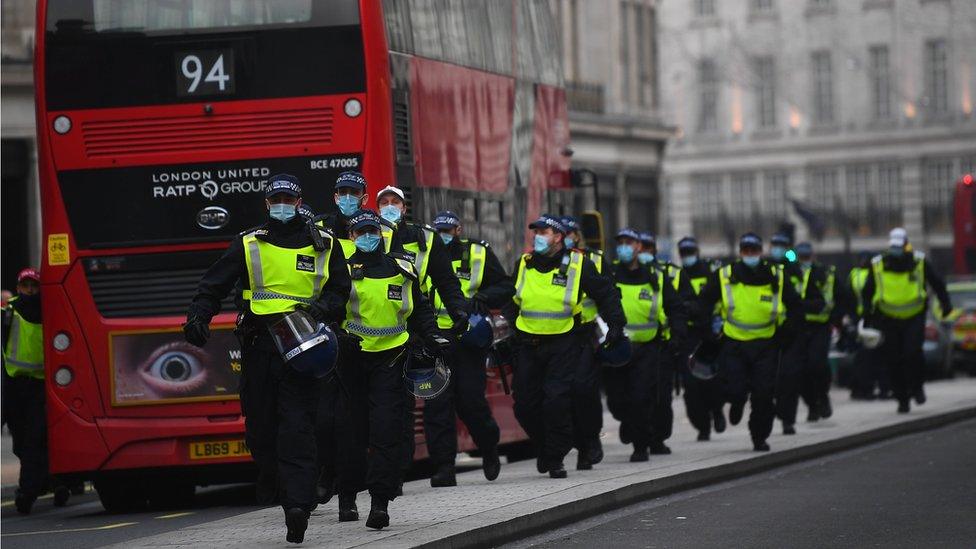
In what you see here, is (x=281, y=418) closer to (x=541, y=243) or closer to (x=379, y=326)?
(x=379, y=326)

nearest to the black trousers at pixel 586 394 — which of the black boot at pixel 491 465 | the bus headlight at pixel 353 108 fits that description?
the black boot at pixel 491 465

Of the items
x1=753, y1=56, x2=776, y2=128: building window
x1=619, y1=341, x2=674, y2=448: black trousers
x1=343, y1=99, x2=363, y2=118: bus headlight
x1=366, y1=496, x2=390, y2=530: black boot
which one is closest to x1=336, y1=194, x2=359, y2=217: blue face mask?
x1=366, y1=496, x2=390, y2=530: black boot

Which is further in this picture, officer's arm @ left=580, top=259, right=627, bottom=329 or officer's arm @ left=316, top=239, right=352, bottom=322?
officer's arm @ left=580, top=259, right=627, bottom=329

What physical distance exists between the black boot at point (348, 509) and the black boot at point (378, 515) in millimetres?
512

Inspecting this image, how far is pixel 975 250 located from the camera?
1890 inches

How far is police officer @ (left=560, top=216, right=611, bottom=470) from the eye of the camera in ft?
47.9

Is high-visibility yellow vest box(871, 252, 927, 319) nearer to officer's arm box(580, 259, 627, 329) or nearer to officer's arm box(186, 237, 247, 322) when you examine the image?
officer's arm box(580, 259, 627, 329)

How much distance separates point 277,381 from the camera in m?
10.6

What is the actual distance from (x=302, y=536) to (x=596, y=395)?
16.3 ft

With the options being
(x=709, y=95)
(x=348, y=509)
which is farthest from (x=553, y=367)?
(x=709, y=95)

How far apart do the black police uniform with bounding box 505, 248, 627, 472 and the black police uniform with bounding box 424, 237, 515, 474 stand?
0.71 feet

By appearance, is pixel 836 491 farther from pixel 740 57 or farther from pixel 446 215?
pixel 740 57

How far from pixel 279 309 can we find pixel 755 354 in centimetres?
687

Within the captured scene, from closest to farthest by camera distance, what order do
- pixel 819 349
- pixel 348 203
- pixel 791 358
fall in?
pixel 348 203
pixel 791 358
pixel 819 349
